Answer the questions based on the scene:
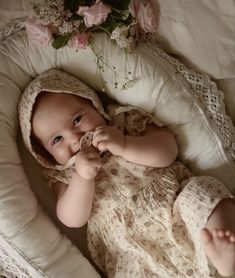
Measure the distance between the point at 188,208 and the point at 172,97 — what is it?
0.32 m

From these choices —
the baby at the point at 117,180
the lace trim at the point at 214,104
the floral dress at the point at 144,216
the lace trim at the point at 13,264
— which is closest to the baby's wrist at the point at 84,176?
the baby at the point at 117,180

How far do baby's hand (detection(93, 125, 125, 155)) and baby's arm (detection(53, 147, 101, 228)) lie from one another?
3cm

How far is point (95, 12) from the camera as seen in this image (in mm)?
1377

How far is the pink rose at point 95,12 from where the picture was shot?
1.38m

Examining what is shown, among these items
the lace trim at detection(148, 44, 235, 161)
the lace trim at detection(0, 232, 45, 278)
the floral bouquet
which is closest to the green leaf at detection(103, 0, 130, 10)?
the floral bouquet

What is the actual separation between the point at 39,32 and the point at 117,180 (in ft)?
1.47

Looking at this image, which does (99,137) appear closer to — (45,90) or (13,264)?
(45,90)

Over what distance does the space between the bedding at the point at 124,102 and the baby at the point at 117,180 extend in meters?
0.04

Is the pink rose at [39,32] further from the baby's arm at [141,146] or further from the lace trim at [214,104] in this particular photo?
the lace trim at [214,104]

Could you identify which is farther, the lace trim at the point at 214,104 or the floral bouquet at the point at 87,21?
the lace trim at the point at 214,104

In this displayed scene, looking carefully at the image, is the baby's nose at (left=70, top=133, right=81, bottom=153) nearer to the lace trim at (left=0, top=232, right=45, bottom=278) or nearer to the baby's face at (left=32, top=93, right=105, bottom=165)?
the baby's face at (left=32, top=93, right=105, bottom=165)

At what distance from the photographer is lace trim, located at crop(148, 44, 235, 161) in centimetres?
152

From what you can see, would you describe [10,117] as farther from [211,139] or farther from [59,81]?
[211,139]

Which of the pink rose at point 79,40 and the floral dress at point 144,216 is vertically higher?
the pink rose at point 79,40
